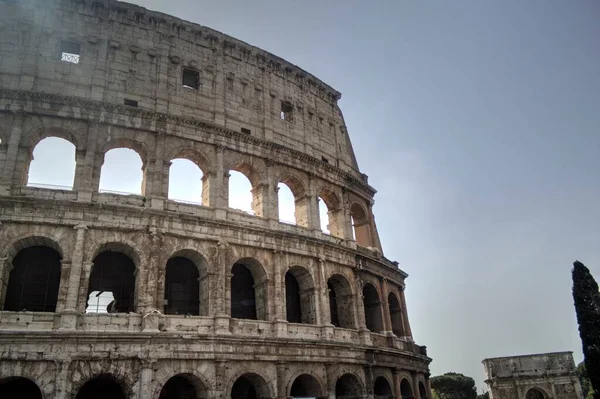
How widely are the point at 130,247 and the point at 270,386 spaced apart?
6.85m

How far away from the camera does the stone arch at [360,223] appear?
24983mm

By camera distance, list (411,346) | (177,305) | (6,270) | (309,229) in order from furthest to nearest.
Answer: (411,346)
(309,229)
(177,305)
(6,270)

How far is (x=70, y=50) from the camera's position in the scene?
1900 centimetres

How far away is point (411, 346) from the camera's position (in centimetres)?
2373

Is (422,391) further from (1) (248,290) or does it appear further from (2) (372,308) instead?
(1) (248,290)

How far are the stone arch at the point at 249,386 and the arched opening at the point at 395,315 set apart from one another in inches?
354

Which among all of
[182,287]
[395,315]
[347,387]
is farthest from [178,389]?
[395,315]

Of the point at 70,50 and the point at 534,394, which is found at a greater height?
the point at 70,50

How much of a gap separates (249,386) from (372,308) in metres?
7.57

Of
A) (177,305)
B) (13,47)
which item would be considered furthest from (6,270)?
(13,47)

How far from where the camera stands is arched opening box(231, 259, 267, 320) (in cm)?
1878

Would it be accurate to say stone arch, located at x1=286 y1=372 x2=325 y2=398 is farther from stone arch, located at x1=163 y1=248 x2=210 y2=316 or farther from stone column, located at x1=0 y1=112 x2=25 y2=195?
stone column, located at x1=0 y1=112 x2=25 y2=195

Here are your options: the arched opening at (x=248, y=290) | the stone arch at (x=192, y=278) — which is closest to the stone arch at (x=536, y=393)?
the arched opening at (x=248, y=290)

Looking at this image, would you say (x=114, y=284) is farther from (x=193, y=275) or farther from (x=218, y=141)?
(x=218, y=141)
